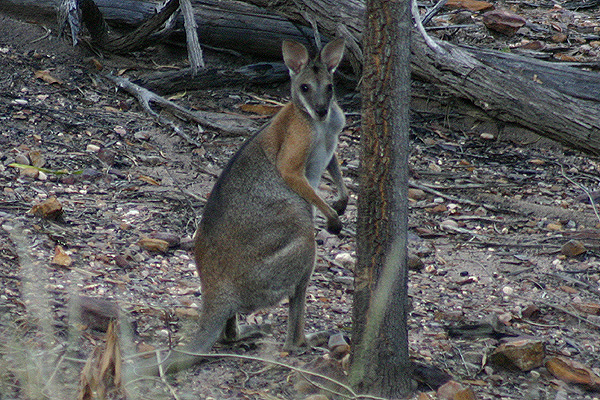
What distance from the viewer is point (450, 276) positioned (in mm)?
5633

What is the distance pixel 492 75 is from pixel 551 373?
3844 millimetres

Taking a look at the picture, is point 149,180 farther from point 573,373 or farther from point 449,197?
point 573,373

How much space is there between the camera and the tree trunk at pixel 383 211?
11.4 feet

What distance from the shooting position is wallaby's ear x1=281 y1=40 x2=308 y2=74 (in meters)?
5.00

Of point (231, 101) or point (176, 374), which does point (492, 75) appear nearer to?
point (231, 101)

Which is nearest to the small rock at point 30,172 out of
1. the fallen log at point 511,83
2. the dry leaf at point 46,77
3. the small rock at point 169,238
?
the small rock at point 169,238

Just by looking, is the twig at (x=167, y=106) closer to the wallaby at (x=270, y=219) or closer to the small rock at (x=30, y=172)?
the small rock at (x=30, y=172)

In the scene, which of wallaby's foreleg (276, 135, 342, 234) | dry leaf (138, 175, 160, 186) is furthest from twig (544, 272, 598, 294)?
dry leaf (138, 175, 160, 186)

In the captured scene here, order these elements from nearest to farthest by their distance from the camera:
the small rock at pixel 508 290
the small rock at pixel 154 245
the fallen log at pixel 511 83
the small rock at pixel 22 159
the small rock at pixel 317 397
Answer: the small rock at pixel 317 397, the small rock at pixel 508 290, the small rock at pixel 154 245, the small rock at pixel 22 159, the fallen log at pixel 511 83

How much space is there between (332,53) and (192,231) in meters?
1.90

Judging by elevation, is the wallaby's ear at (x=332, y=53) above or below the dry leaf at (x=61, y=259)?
above

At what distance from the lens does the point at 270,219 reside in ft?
15.1

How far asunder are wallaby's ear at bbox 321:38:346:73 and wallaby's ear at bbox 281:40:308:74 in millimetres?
136

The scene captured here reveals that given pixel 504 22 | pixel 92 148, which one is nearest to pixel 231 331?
pixel 92 148
